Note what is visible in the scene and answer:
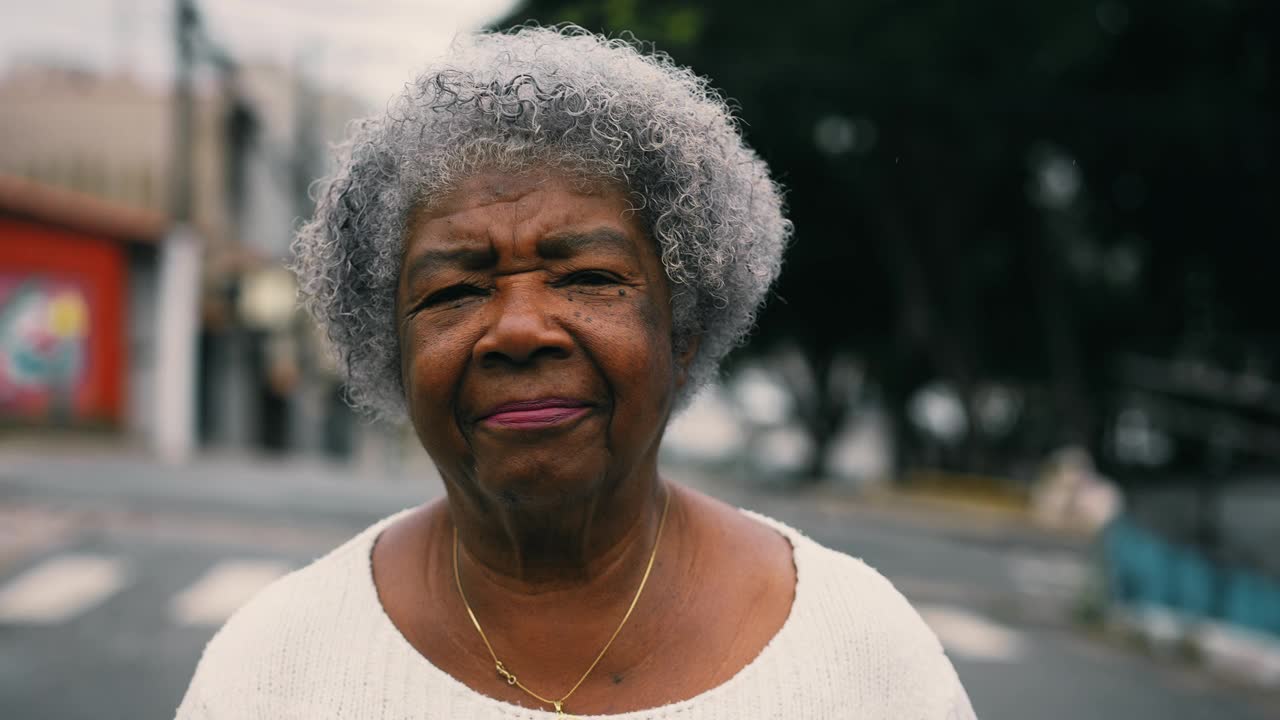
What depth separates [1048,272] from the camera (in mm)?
20719

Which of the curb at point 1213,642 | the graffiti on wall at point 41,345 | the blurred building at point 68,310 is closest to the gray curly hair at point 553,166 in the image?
the curb at point 1213,642

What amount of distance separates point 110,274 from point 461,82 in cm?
2080

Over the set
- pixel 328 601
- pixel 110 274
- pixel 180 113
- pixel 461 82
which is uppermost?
pixel 180 113

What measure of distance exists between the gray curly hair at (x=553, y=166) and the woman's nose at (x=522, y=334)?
0.19 meters

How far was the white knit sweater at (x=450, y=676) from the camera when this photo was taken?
1.71m

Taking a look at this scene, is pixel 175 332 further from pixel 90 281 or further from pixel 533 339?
pixel 533 339

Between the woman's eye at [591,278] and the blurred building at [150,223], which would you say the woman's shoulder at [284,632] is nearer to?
the woman's eye at [591,278]

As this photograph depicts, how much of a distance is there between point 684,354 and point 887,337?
25.4m

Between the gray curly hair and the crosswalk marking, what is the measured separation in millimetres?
6699

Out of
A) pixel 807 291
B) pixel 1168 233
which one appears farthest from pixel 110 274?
pixel 1168 233

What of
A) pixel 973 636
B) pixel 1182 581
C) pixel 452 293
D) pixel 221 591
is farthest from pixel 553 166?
pixel 1182 581

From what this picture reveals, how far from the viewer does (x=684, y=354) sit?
1875 millimetres

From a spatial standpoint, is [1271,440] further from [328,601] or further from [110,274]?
[110,274]

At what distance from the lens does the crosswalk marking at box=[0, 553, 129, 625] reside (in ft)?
25.4
